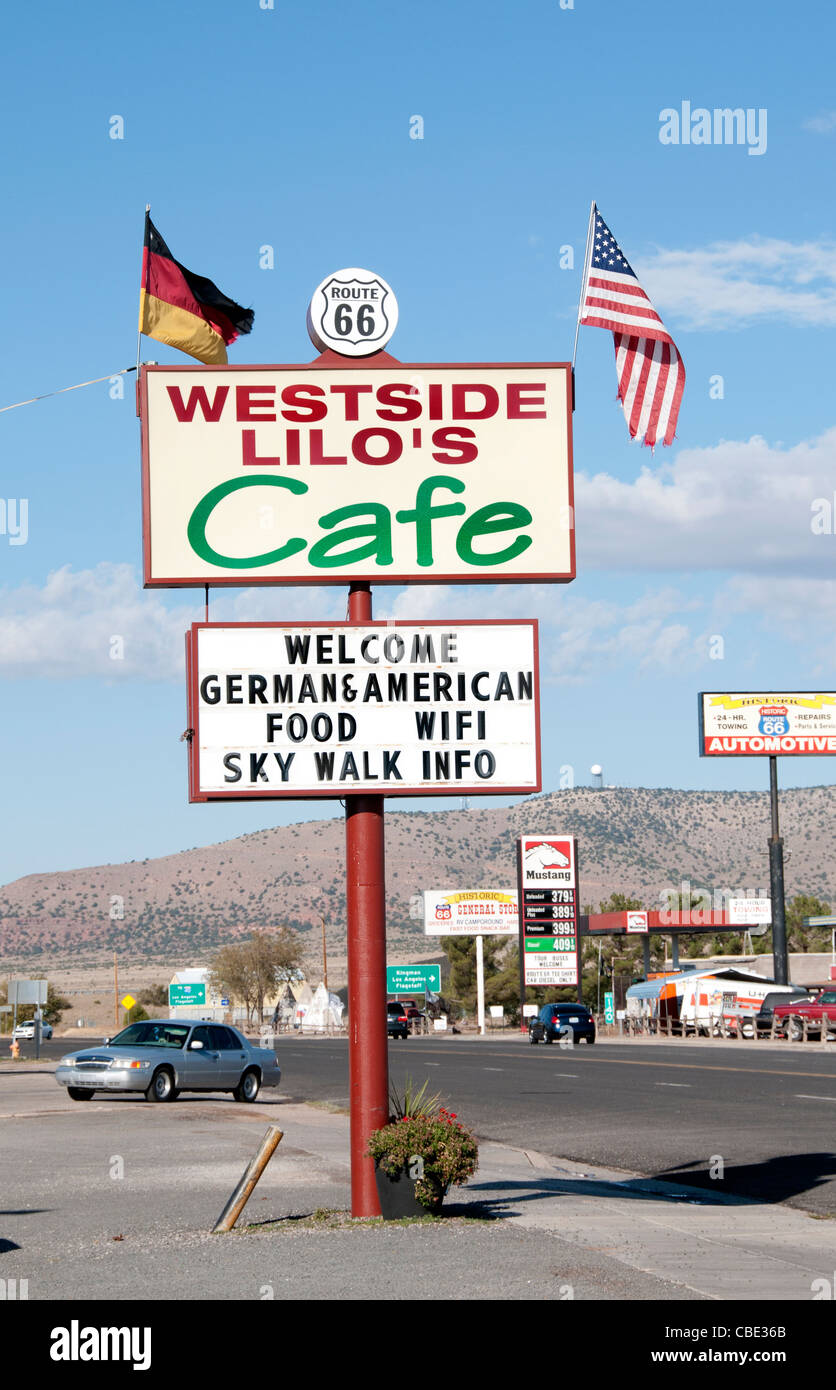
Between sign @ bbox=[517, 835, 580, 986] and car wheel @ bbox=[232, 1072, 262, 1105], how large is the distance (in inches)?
2111

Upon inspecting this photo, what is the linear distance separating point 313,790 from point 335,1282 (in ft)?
13.7

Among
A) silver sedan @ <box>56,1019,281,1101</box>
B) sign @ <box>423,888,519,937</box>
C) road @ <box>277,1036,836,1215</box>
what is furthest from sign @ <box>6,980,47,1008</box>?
sign @ <box>423,888,519,937</box>

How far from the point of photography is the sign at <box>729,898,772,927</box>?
9594cm

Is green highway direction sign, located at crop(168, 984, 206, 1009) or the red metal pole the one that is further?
green highway direction sign, located at crop(168, 984, 206, 1009)

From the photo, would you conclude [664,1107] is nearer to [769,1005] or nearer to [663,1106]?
[663,1106]

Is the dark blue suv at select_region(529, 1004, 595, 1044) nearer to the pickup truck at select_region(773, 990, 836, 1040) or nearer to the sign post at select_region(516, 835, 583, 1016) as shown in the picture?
the pickup truck at select_region(773, 990, 836, 1040)

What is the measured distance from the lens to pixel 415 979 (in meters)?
99.6

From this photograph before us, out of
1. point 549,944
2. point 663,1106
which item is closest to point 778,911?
point 549,944

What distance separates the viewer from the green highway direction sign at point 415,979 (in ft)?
326

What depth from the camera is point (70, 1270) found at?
1072cm

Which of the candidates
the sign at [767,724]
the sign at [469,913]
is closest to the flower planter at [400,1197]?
the sign at [767,724]

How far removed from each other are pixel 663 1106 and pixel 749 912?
71733 millimetres

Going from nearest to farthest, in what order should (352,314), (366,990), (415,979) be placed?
(366,990), (352,314), (415,979)
